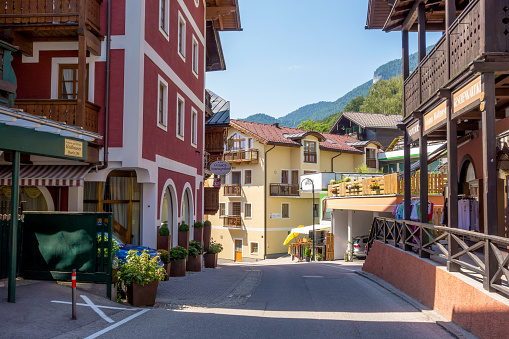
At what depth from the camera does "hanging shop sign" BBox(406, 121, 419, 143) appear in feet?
47.0

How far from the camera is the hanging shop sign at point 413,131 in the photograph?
14.3 meters

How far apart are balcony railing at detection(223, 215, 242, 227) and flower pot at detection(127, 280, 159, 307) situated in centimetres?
3900

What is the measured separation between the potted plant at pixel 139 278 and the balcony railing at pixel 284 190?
3827 centimetres

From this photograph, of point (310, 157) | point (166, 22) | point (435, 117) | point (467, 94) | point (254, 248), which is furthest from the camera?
point (310, 157)

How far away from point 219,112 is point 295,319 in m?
22.9

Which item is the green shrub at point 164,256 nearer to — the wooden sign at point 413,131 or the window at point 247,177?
the wooden sign at point 413,131

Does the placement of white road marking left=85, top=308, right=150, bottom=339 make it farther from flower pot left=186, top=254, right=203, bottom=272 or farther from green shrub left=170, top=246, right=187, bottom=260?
flower pot left=186, top=254, right=203, bottom=272

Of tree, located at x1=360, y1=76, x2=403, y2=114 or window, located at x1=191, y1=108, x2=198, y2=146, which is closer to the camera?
window, located at x1=191, y1=108, x2=198, y2=146

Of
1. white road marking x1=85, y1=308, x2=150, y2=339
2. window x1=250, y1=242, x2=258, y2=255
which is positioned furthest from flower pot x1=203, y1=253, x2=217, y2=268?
window x1=250, y1=242, x2=258, y2=255

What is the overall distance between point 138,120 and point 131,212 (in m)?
3.99

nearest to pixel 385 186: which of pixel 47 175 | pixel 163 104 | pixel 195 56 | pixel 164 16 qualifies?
pixel 195 56

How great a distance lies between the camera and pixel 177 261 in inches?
658

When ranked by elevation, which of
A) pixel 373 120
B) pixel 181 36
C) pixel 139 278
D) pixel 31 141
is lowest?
pixel 139 278

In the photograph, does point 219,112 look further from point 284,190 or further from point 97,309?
point 97,309
